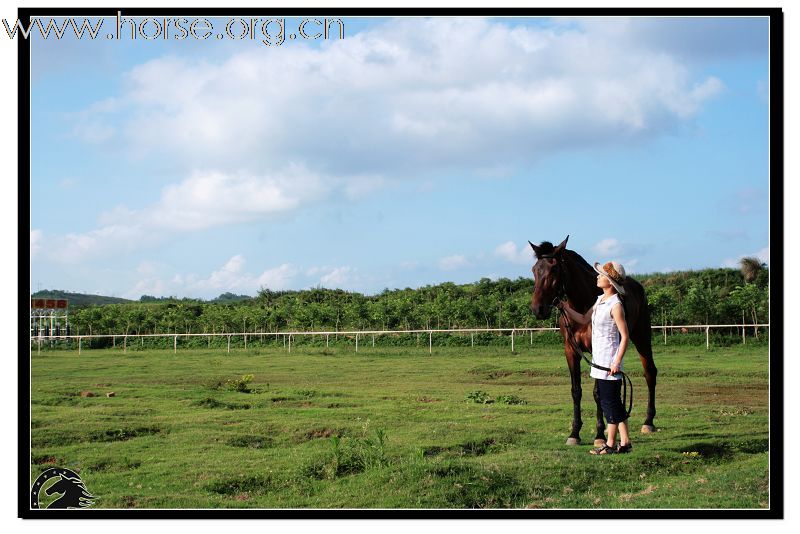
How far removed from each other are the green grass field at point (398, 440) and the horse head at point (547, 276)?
1.34 m

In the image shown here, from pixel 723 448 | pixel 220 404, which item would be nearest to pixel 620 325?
pixel 723 448

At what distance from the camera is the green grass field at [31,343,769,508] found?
575 centimetres

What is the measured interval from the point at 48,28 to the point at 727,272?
556 inches

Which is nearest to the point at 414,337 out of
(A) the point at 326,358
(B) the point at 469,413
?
(A) the point at 326,358

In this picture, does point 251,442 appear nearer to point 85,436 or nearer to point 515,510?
point 85,436

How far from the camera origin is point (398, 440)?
24.5ft

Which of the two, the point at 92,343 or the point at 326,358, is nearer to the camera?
the point at 326,358

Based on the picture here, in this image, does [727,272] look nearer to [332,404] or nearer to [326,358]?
[326,358]

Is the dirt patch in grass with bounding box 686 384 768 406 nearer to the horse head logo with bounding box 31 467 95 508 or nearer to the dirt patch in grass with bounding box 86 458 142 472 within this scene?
the dirt patch in grass with bounding box 86 458 142 472

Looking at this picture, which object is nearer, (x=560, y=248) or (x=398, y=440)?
(x=560, y=248)

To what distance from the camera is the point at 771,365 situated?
5.56m

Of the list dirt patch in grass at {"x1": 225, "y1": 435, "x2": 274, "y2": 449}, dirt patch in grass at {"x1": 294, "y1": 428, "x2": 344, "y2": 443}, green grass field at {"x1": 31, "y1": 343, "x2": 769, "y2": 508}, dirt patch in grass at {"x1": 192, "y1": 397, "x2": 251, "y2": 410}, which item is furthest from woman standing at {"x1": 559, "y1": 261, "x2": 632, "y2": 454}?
dirt patch in grass at {"x1": 192, "y1": 397, "x2": 251, "y2": 410}

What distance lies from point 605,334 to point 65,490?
14.0ft

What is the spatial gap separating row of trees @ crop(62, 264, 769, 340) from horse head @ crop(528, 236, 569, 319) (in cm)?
978
